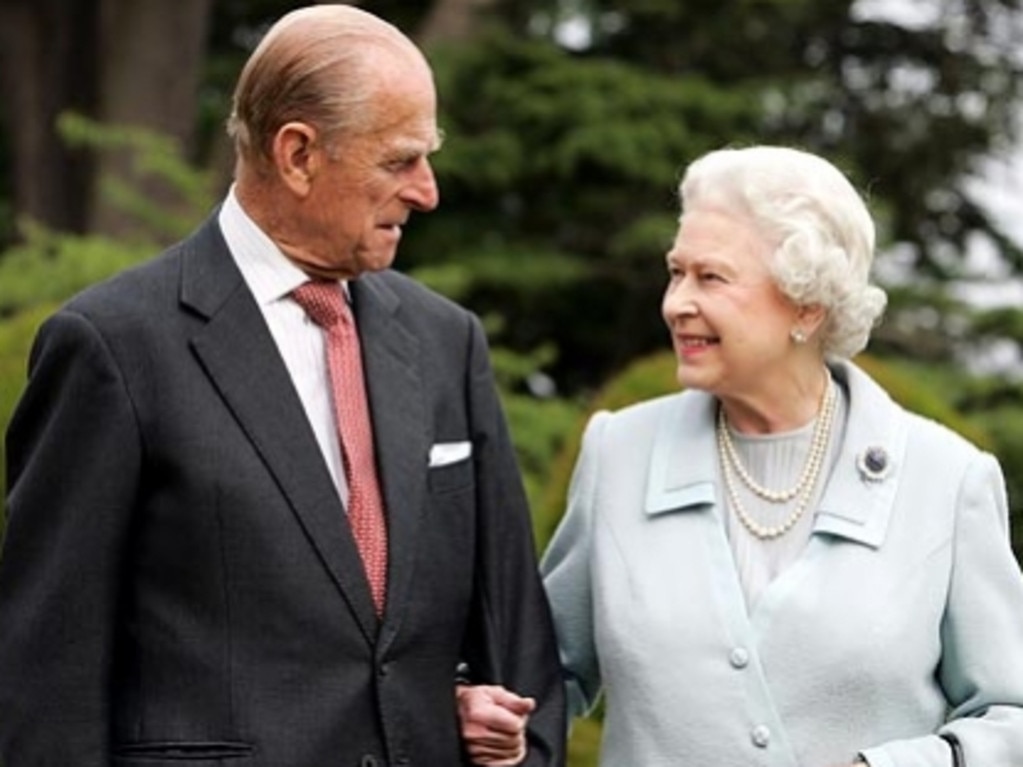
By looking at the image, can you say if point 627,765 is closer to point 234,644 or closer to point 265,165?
point 234,644

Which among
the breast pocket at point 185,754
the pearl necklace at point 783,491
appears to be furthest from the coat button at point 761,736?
the breast pocket at point 185,754

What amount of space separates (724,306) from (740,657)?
20.1 inches

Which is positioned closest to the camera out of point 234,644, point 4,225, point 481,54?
point 234,644

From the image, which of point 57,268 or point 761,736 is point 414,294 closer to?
point 761,736

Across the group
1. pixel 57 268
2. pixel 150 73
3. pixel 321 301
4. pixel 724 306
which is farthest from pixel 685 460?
pixel 150 73

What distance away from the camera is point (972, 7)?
13.4 m

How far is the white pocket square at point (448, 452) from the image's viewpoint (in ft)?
11.9

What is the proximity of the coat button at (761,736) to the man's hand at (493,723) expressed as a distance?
0.33m

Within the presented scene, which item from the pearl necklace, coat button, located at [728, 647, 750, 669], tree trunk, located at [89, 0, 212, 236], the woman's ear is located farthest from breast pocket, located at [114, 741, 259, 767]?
tree trunk, located at [89, 0, 212, 236]

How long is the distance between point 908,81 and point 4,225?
16.5 feet

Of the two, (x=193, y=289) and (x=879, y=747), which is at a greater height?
(x=193, y=289)

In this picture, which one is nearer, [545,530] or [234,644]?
[234,644]

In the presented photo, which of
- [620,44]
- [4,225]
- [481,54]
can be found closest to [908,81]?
[620,44]

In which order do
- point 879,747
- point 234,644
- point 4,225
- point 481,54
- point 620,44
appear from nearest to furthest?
point 234,644, point 879,747, point 481,54, point 620,44, point 4,225
